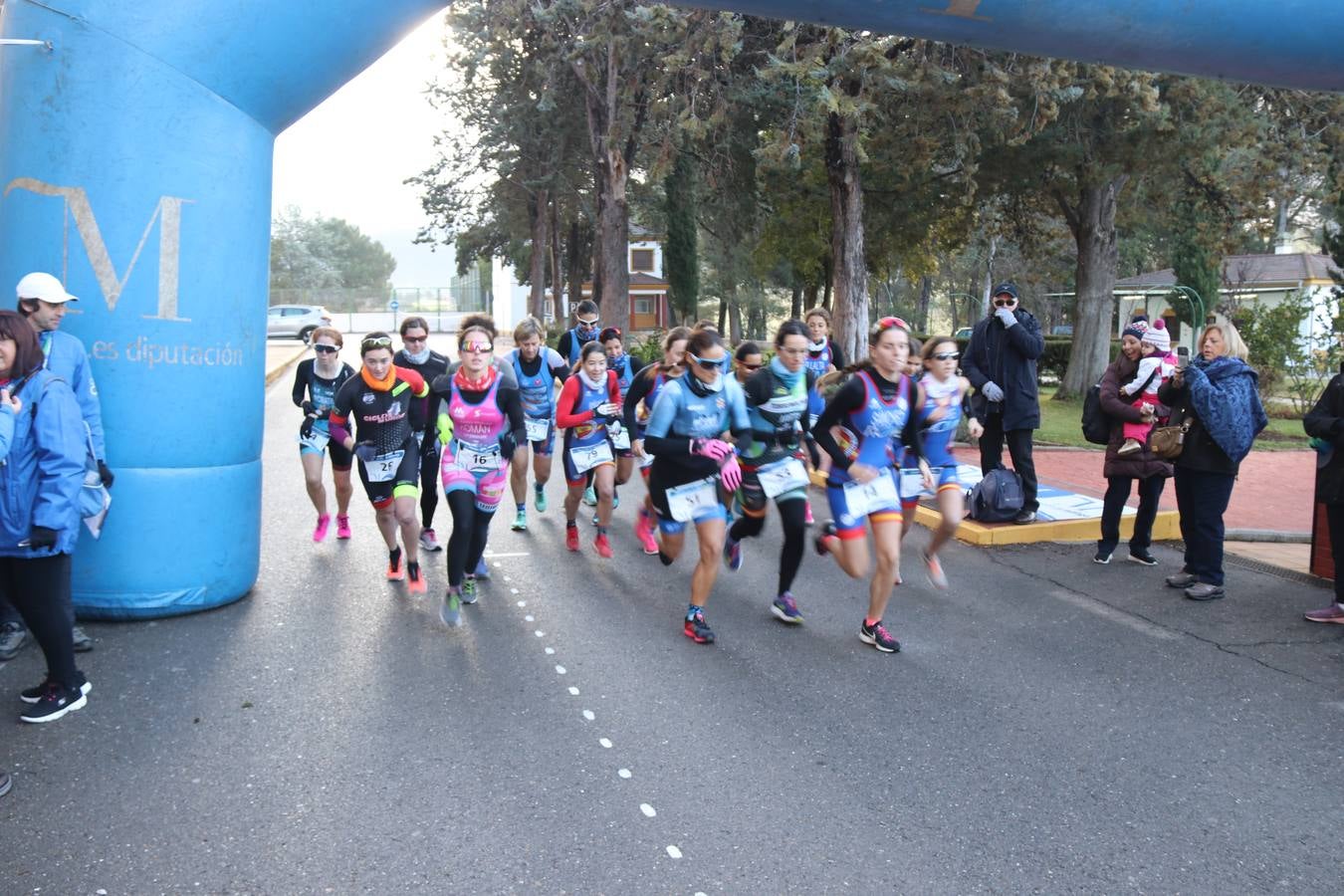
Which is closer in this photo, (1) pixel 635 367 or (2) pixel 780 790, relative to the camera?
(2) pixel 780 790

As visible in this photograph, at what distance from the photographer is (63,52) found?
19.6ft

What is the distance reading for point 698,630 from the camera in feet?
20.4

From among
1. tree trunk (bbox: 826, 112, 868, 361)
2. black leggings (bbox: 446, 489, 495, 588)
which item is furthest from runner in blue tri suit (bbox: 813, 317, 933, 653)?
tree trunk (bbox: 826, 112, 868, 361)

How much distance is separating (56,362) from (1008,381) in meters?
7.00

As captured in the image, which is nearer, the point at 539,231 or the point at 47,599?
the point at 47,599

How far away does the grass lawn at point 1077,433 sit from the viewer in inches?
640

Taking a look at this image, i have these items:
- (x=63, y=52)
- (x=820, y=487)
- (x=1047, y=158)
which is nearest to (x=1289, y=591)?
(x=820, y=487)

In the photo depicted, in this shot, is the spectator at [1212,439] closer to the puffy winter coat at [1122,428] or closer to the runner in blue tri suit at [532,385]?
the puffy winter coat at [1122,428]

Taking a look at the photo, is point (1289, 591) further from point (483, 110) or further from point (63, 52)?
point (483, 110)

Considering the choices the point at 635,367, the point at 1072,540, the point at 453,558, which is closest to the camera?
the point at 453,558

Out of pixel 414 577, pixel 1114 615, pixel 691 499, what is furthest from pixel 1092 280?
pixel 414 577

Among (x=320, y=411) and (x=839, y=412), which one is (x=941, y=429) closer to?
(x=839, y=412)

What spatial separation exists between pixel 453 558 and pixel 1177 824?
4.07 metres

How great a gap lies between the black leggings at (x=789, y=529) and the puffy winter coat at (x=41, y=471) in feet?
12.1
